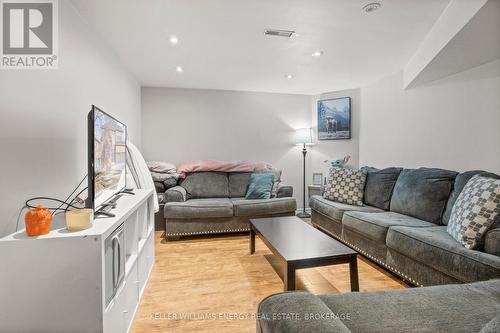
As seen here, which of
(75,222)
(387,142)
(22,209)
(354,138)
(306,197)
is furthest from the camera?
(306,197)

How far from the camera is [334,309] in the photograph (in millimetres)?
1022

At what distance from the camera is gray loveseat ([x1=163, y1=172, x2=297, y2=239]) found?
323 centimetres

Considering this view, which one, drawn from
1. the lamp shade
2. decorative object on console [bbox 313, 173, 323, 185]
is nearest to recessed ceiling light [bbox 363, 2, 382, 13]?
the lamp shade

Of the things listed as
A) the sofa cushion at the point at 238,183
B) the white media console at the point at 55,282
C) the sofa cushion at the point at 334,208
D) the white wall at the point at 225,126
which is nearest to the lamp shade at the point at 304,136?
the white wall at the point at 225,126

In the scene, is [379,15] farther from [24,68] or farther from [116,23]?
[24,68]

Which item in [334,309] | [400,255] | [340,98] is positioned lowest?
[400,255]

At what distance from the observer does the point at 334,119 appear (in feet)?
14.9

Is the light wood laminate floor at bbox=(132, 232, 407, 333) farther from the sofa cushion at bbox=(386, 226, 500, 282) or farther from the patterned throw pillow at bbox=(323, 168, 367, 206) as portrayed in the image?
the patterned throw pillow at bbox=(323, 168, 367, 206)

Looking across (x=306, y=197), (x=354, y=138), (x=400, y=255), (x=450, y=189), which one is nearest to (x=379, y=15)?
(x=450, y=189)

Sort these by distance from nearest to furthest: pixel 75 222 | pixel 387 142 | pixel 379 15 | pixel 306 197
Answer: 1. pixel 75 222
2. pixel 379 15
3. pixel 387 142
4. pixel 306 197

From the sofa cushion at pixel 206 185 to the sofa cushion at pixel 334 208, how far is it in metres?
1.40

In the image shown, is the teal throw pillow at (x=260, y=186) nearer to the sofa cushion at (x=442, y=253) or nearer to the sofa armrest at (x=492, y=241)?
the sofa cushion at (x=442, y=253)

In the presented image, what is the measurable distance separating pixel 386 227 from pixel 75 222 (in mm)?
2355

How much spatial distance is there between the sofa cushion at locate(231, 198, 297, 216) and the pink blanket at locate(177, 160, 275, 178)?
73cm
